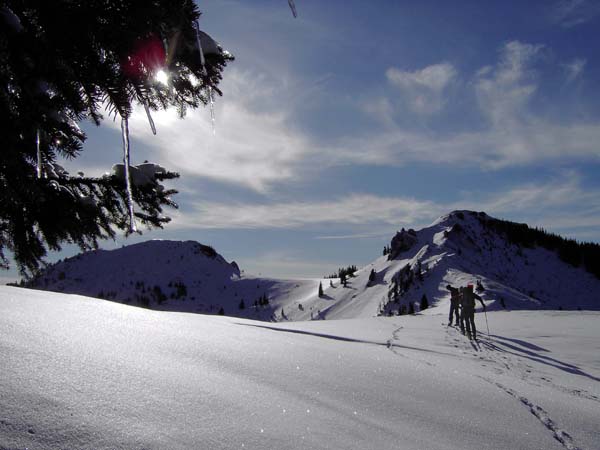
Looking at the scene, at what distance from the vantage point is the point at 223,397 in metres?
1.86

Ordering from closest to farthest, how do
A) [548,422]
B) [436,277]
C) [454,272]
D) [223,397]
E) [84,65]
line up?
[84,65] → [223,397] → [548,422] → [454,272] → [436,277]

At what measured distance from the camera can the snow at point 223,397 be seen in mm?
1330

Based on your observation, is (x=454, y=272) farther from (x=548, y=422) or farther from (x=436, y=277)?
(x=548, y=422)

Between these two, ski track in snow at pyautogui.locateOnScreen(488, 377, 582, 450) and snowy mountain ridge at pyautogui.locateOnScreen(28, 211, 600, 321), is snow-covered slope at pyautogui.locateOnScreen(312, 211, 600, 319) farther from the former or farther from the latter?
ski track in snow at pyautogui.locateOnScreen(488, 377, 582, 450)

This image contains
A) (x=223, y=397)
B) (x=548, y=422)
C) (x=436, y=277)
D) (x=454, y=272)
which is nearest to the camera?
(x=223, y=397)

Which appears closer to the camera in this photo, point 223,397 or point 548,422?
point 223,397

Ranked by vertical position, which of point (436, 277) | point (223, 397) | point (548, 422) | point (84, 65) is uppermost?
point (436, 277)

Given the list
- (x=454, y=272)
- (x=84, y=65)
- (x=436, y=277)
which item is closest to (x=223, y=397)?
(x=84, y=65)

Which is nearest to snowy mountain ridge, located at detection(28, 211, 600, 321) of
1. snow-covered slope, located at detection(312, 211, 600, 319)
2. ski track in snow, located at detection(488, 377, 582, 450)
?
snow-covered slope, located at detection(312, 211, 600, 319)

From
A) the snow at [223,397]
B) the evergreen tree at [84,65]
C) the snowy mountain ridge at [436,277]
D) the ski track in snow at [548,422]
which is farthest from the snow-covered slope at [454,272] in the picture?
the evergreen tree at [84,65]

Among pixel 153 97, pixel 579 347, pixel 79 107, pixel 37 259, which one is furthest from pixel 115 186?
pixel 579 347

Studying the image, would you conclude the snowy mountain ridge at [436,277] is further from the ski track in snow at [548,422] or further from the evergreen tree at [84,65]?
the evergreen tree at [84,65]

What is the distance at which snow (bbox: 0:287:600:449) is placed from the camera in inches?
52.4

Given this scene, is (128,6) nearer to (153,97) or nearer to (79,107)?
(79,107)
